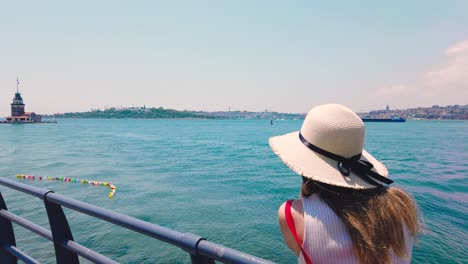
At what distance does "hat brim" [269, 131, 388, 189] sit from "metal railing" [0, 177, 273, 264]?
60cm

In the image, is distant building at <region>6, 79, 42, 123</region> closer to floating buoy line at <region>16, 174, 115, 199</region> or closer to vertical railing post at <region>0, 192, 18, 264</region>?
floating buoy line at <region>16, 174, 115, 199</region>

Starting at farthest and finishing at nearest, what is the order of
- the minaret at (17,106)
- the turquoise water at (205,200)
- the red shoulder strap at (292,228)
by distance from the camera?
1. the minaret at (17,106)
2. the turquoise water at (205,200)
3. the red shoulder strap at (292,228)

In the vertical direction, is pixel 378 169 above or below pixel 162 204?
above

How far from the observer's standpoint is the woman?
1.55 m

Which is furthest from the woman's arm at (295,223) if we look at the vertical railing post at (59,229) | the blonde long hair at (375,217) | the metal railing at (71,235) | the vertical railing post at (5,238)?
the vertical railing post at (5,238)

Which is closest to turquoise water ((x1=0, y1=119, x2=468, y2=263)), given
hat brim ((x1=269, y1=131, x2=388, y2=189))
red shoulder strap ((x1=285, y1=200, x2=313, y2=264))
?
hat brim ((x1=269, y1=131, x2=388, y2=189))

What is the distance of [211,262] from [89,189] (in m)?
19.9

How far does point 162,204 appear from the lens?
16.0 metres

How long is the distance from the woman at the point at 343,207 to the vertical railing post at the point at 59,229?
1.82 m

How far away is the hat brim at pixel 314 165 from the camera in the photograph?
166 cm

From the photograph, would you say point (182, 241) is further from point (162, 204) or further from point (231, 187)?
point (231, 187)

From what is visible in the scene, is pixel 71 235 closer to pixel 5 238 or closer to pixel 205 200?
pixel 5 238

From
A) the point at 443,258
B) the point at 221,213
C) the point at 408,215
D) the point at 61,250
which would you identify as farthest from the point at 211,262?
the point at 221,213

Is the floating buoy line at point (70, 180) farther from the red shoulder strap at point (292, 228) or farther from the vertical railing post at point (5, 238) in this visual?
the red shoulder strap at point (292, 228)
